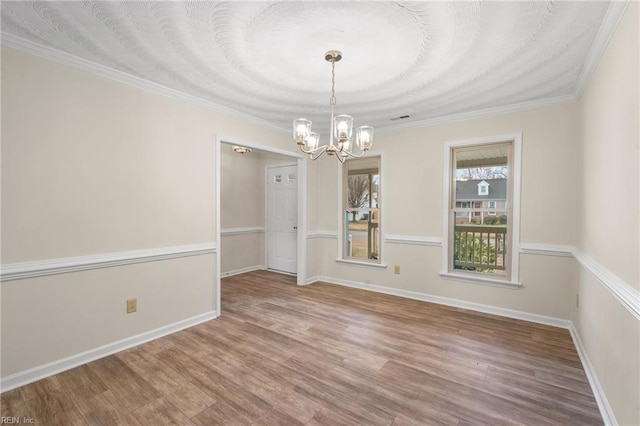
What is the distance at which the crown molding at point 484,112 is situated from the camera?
3082mm

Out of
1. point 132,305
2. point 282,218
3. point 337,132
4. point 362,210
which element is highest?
point 337,132

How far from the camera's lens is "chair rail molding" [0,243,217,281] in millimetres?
2084

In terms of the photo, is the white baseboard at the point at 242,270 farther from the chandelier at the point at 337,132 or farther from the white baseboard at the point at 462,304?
the chandelier at the point at 337,132

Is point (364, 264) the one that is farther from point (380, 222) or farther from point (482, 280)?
point (482, 280)

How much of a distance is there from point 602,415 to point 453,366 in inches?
34.2

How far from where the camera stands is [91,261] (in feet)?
7.97

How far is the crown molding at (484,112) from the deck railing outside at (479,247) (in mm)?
1394

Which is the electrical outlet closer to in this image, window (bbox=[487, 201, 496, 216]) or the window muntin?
the window muntin

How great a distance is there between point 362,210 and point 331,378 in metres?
2.89

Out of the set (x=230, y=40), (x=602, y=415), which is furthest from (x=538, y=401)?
(x=230, y=40)

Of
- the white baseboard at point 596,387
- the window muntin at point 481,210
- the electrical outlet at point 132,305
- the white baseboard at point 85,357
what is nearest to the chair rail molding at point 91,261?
the electrical outlet at point 132,305

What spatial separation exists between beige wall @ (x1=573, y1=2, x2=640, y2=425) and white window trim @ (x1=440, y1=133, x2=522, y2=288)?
0.85m

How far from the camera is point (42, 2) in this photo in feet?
5.60

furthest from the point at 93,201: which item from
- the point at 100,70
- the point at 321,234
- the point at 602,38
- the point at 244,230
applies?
the point at 602,38
